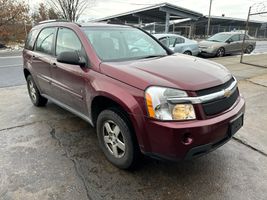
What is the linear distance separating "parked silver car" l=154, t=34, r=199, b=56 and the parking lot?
24.0ft

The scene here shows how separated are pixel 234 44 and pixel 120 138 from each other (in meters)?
13.3

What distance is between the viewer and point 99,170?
2.90 m

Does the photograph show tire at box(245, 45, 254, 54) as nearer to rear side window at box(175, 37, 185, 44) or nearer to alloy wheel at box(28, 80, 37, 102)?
rear side window at box(175, 37, 185, 44)

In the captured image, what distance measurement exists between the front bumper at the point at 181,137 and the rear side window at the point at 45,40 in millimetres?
2591

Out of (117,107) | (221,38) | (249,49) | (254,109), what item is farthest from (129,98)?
(249,49)

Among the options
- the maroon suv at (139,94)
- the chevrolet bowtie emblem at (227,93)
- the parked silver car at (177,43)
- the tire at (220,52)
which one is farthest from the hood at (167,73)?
the tire at (220,52)

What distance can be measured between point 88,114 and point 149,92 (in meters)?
1.23

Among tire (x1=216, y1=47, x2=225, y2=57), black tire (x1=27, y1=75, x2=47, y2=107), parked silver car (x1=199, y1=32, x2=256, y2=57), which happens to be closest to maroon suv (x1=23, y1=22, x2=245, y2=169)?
black tire (x1=27, y1=75, x2=47, y2=107)

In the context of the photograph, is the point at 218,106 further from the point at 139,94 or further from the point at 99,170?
the point at 99,170

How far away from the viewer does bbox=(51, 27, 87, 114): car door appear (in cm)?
324

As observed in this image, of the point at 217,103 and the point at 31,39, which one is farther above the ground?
the point at 31,39

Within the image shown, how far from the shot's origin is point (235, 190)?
255 centimetres

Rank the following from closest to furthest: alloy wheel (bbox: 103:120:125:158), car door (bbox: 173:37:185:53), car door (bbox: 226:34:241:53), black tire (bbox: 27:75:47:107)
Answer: alloy wheel (bbox: 103:120:125:158) < black tire (bbox: 27:75:47:107) < car door (bbox: 173:37:185:53) < car door (bbox: 226:34:241:53)

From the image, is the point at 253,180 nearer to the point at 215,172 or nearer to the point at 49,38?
the point at 215,172
